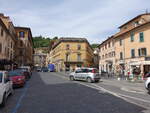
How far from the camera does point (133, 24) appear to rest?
109 feet

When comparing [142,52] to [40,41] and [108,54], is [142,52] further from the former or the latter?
[40,41]

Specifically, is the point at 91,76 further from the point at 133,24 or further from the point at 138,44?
the point at 133,24

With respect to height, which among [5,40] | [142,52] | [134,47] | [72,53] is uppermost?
[5,40]

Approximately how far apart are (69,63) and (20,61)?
1760cm

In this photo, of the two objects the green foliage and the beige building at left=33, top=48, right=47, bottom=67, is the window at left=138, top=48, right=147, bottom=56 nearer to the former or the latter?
the green foliage

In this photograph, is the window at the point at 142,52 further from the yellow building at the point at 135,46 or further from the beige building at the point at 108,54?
the beige building at the point at 108,54

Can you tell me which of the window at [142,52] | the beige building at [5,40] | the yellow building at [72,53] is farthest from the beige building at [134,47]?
the beige building at [5,40]

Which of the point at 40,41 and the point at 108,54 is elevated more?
the point at 40,41

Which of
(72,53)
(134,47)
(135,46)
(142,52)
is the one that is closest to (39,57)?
(72,53)

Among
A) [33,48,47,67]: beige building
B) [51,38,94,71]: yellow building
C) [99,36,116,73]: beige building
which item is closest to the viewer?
[99,36,116,73]: beige building

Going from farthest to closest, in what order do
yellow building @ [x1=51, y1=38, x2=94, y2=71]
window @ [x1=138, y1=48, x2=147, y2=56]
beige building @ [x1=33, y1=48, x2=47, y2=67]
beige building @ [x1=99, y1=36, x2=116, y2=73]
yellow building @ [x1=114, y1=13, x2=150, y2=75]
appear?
beige building @ [x1=33, y1=48, x2=47, y2=67] → yellow building @ [x1=51, y1=38, x2=94, y2=71] → beige building @ [x1=99, y1=36, x2=116, y2=73] → window @ [x1=138, y1=48, x2=147, y2=56] → yellow building @ [x1=114, y1=13, x2=150, y2=75]

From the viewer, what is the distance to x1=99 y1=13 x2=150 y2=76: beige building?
27.6 m

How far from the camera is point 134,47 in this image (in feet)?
99.8

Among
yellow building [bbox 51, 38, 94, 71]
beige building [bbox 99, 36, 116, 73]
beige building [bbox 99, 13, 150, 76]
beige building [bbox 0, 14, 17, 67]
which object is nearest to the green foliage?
yellow building [bbox 51, 38, 94, 71]
